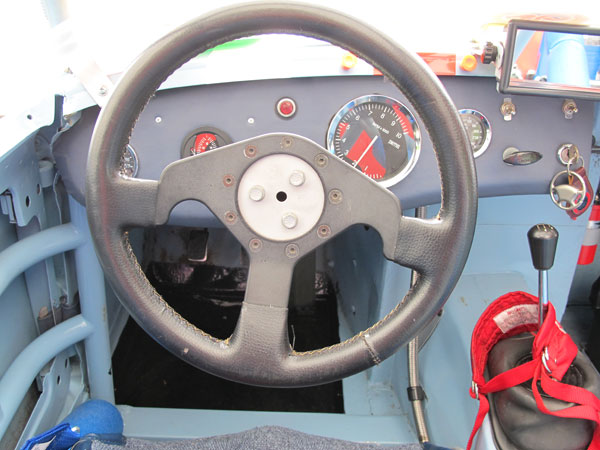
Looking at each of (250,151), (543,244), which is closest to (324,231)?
(250,151)

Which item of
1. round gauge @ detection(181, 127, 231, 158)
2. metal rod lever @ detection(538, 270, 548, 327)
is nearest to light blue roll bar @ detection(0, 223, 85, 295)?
round gauge @ detection(181, 127, 231, 158)

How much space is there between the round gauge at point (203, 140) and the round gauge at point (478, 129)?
546 mm

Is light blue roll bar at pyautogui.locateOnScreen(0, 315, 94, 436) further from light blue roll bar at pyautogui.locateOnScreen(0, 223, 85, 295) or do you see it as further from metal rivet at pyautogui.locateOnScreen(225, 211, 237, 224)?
metal rivet at pyautogui.locateOnScreen(225, 211, 237, 224)

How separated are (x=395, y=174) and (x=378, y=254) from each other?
51cm

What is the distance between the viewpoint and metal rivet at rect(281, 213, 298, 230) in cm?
73

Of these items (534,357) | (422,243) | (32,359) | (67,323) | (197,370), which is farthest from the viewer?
(197,370)

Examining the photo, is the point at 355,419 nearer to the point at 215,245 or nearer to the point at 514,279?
the point at 514,279

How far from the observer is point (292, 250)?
2.43 feet

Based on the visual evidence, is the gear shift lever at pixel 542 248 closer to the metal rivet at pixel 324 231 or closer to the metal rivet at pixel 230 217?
the metal rivet at pixel 324 231

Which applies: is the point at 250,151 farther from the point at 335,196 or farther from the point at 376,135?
the point at 376,135

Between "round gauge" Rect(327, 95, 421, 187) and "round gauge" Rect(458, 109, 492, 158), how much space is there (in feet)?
0.43

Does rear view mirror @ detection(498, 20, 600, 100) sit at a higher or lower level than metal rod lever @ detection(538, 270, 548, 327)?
higher

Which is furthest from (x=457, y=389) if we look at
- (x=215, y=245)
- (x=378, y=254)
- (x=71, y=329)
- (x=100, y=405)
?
(x=215, y=245)

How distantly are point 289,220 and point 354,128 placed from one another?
449 mm
